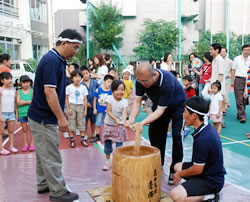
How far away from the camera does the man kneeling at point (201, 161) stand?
2.63m

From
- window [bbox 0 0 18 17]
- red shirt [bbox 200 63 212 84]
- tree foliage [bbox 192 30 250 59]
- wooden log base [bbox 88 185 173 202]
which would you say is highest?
window [bbox 0 0 18 17]

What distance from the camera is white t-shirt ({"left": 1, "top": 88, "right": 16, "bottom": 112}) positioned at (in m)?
4.87

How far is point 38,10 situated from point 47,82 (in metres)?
19.6

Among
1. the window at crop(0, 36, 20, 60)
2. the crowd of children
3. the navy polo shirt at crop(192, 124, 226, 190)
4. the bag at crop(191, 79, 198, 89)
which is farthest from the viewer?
the window at crop(0, 36, 20, 60)

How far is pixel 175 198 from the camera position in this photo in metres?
2.67

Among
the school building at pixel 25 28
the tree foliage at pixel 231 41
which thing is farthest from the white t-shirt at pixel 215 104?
the tree foliage at pixel 231 41

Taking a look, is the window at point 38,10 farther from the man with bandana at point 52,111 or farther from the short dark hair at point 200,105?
the short dark hair at point 200,105

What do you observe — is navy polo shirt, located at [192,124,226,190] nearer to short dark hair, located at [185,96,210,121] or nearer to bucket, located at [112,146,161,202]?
short dark hair, located at [185,96,210,121]

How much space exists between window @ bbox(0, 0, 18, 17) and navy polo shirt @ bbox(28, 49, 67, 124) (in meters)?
14.4

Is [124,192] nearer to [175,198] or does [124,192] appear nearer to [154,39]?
[175,198]

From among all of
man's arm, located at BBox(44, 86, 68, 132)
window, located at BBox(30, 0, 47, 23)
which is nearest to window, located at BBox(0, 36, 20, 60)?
window, located at BBox(30, 0, 47, 23)

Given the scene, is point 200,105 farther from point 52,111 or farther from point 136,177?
point 52,111

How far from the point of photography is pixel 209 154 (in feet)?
8.70

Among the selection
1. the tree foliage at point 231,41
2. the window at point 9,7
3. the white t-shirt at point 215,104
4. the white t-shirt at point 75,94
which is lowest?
the white t-shirt at point 215,104
